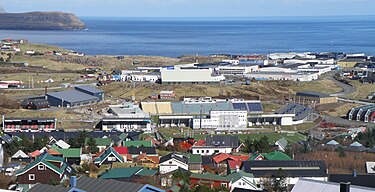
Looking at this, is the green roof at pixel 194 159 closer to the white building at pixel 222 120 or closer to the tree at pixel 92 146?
the tree at pixel 92 146

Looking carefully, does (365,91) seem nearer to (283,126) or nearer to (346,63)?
(283,126)

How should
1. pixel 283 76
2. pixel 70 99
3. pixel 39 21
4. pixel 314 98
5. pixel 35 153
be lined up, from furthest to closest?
pixel 39 21
pixel 283 76
pixel 314 98
pixel 70 99
pixel 35 153

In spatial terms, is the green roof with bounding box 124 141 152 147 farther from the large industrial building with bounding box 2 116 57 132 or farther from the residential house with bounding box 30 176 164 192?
the residential house with bounding box 30 176 164 192

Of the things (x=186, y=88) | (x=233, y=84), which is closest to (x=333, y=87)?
(x=233, y=84)

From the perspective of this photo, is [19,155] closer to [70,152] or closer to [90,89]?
[70,152]

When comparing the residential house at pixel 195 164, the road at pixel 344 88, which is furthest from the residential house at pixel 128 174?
the road at pixel 344 88

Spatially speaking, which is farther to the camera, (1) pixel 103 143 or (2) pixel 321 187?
(1) pixel 103 143

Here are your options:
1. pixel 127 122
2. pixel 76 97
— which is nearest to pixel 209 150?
pixel 127 122
